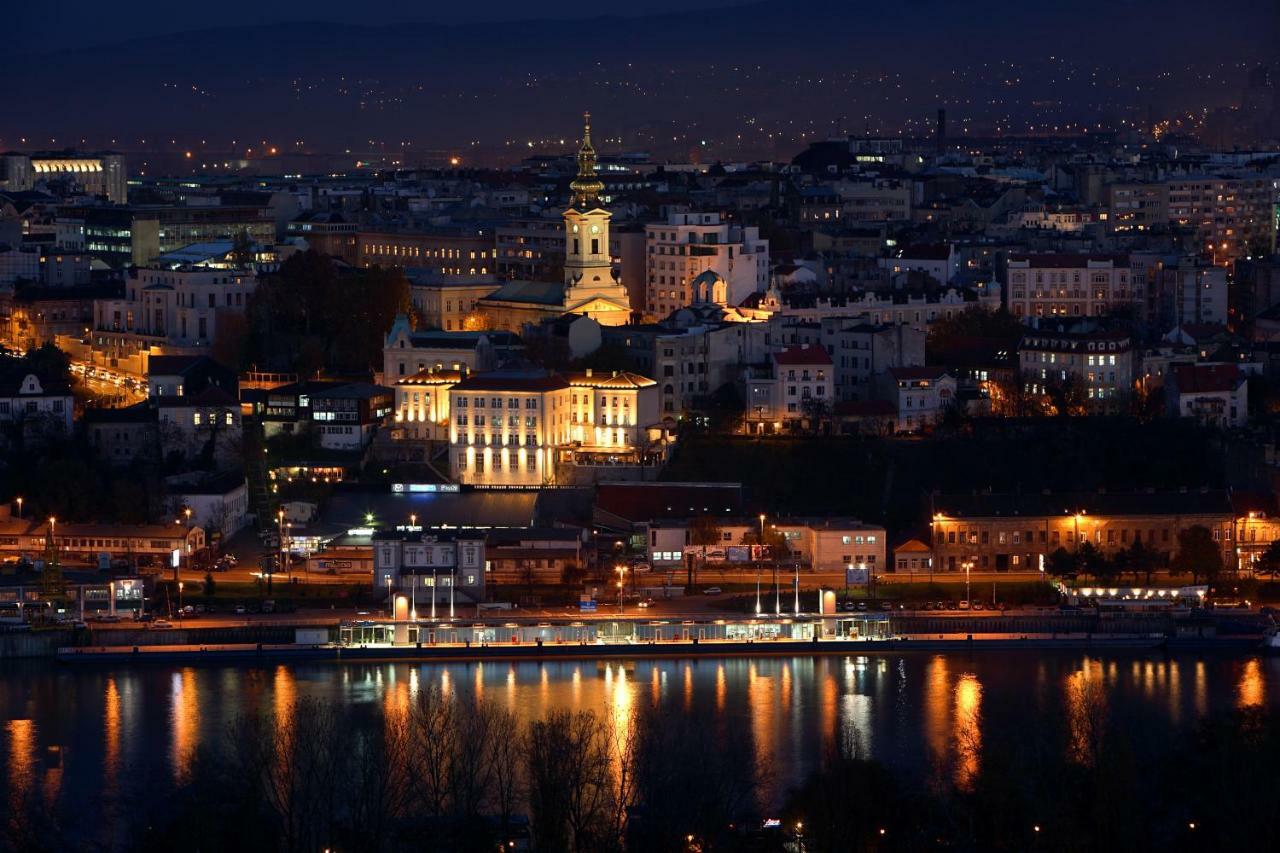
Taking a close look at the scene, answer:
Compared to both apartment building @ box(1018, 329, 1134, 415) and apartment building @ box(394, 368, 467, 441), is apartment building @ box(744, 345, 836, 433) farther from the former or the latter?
apartment building @ box(394, 368, 467, 441)

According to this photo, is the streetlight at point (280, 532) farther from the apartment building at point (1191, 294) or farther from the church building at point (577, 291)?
the apartment building at point (1191, 294)

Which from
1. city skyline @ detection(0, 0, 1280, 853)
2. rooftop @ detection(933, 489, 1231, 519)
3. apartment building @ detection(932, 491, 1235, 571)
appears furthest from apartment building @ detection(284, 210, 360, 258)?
apartment building @ detection(932, 491, 1235, 571)

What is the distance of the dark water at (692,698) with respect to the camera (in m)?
16.0

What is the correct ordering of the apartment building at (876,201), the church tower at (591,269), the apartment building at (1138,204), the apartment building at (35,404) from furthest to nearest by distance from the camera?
the apartment building at (876,201), the apartment building at (1138,204), the church tower at (591,269), the apartment building at (35,404)

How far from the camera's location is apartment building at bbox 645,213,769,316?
25531mm

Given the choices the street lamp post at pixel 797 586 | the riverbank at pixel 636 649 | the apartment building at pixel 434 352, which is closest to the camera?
the riverbank at pixel 636 649

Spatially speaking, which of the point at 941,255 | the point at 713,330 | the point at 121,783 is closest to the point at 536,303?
the point at 713,330

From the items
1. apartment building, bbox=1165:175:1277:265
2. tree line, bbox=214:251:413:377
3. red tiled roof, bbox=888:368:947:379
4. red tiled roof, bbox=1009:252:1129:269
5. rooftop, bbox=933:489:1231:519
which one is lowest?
rooftop, bbox=933:489:1231:519

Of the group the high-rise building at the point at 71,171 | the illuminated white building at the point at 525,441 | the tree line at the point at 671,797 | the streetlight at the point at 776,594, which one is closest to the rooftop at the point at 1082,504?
the streetlight at the point at 776,594

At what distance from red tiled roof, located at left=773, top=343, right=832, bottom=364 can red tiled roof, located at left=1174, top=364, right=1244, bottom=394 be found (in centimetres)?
248

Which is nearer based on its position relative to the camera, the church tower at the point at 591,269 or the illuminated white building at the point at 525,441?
the illuminated white building at the point at 525,441

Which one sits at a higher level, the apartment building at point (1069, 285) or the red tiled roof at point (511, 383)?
the apartment building at point (1069, 285)

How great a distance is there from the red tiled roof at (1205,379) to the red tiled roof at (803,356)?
248 centimetres

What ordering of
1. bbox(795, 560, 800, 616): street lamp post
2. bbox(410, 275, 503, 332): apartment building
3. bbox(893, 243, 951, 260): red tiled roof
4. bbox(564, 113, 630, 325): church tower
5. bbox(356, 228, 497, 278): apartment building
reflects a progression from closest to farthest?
bbox(795, 560, 800, 616): street lamp post, bbox(564, 113, 630, 325): church tower, bbox(410, 275, 503, 332): apartment building, bbox(893, 243, 951, 260): red tiled roof, bbox(356, 228, 497, 278): apartment building
